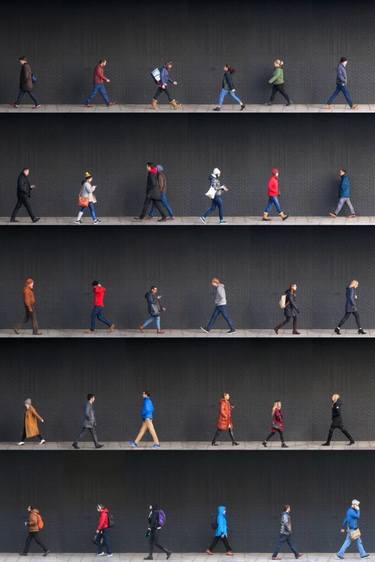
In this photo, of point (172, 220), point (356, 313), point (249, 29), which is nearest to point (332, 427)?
point (356, 313)

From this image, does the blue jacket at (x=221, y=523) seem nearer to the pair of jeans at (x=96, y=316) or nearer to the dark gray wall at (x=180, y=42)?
the pair of jeans at (x=96, y=316)

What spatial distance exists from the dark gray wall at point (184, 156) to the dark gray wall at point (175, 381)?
3.88 m

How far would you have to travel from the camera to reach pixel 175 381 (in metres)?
62.0

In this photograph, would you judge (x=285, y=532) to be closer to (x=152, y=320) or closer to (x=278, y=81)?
(x=152, y=320)

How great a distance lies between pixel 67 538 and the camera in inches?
2452

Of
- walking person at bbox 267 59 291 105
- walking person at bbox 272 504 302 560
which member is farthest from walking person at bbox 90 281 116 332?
walking person at bbox 272 504 302 560

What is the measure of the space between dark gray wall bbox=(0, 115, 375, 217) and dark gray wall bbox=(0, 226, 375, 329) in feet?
2.39

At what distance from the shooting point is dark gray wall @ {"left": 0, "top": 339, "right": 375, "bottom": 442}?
6194 cm

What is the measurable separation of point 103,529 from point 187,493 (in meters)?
2.85

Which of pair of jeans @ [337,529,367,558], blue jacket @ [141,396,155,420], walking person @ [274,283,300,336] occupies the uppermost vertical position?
walking person @ [274,283,300,336]

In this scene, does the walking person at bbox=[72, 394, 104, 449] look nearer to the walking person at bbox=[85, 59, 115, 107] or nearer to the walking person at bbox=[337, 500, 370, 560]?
the walking person at bbox=[337, 500, 370, 560]

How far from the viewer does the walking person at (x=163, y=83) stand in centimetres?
6097

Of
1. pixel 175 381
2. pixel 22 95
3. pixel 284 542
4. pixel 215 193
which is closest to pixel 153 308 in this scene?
pixel 175 381

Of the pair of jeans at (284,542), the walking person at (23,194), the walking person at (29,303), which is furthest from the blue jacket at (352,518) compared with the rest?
the walking person at (23,194)
